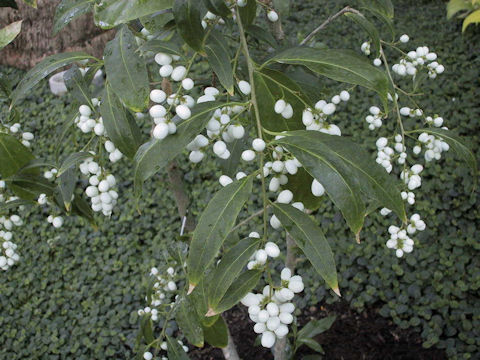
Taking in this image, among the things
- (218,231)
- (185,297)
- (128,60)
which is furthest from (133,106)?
(185,297)

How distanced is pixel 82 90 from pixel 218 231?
1.45 ft

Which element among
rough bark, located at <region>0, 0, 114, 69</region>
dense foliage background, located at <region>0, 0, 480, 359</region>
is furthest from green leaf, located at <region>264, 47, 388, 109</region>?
rough bark, located at <region>0, 0, 114, 69</region>

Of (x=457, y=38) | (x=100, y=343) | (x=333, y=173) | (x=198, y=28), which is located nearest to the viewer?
(x=333, y=173)

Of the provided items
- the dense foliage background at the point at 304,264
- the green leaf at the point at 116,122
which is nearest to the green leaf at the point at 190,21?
the green leaf at the point at 116,122

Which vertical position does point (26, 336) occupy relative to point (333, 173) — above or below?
below

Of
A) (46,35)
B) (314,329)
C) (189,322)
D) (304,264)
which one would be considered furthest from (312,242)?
(46,35)

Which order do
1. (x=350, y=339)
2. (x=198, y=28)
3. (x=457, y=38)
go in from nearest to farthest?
1. (x=198, y=28)
2. (x=350, y=339)
3. (x=457, y=38)

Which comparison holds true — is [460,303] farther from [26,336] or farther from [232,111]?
[26,336]

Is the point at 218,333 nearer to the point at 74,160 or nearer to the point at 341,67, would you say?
the point at 74,160

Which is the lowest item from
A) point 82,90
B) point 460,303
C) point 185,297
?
point 460,303

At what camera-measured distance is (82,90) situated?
34.4 inches

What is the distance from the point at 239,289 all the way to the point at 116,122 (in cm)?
34

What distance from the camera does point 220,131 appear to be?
71 cm

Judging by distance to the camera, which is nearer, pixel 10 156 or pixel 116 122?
pixel 116 122
